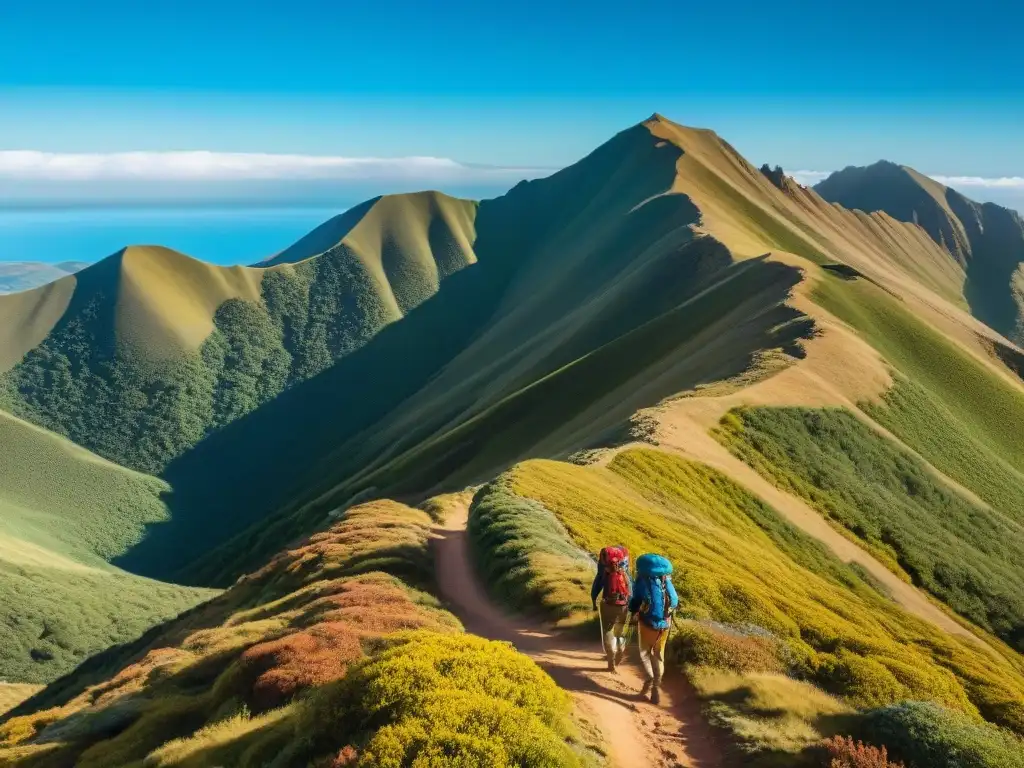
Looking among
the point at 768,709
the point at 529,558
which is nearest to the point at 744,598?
the point at 529,558

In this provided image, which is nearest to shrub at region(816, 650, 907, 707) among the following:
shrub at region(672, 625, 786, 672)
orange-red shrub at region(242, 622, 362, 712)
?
shrub at region(672, 625, 786, 672)

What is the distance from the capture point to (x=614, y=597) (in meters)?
17.5

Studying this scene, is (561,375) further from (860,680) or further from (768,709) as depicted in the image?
(768,709)

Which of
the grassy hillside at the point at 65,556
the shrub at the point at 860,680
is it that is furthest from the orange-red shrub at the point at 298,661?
the grassy hillside at the point at 65,556

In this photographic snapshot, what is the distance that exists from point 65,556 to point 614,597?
148384 mm

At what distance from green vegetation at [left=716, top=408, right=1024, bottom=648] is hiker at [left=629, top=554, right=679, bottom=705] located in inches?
1606

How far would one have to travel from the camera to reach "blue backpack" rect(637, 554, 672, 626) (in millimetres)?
16141

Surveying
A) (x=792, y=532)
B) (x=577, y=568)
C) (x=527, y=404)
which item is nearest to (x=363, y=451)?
(x=527, y=404)

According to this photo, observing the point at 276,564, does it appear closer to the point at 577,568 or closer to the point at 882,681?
the point at 577,568

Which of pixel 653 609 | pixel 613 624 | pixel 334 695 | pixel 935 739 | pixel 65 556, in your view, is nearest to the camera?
pixel 935 739

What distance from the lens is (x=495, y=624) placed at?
21.6 metres

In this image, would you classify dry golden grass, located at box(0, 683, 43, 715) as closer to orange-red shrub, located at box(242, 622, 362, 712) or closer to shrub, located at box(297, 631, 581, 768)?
orange-red shrub, located at box(242, 622, 362, 712)

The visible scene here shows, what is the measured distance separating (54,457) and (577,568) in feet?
616

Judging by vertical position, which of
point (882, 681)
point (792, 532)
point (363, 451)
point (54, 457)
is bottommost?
point (54, 457)
